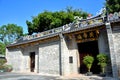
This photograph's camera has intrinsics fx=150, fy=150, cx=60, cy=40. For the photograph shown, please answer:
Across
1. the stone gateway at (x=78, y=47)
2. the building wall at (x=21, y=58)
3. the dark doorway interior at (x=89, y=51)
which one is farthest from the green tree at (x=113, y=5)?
the building wall at (x=21, y=58)

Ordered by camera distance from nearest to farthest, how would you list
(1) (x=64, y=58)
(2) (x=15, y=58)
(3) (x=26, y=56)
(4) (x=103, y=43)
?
(4) (x=103, y=43), (1) (x=64, y=58), (3) (x=26, y=56), (2) (x=15, y=58)

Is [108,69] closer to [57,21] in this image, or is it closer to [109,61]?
[109,61]

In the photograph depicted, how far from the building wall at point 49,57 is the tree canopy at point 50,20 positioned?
12281mm

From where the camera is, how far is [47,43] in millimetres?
13328

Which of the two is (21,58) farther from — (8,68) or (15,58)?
(8,68)

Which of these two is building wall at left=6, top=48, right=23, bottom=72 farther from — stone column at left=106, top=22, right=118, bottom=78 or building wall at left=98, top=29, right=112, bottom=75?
stone column at left=106, top=22, right=118, bottom=78

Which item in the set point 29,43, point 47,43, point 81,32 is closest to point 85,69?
point 81,32

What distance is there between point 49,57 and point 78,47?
2.74 m

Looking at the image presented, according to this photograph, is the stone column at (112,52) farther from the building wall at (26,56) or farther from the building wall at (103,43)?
the building wall at (26,56)

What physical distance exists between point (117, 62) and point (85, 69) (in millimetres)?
2891

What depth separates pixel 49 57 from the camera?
42.5 ft

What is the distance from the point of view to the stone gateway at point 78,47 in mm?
9383

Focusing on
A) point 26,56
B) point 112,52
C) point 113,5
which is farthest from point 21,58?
point 113,5

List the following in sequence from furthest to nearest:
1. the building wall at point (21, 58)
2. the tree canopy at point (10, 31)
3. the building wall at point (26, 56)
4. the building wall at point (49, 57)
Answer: the tree canopy at point (10, 31)
the building wall at point (21, 58)
the building wall at point (26, 56)
the building wall at point (49, 57)
